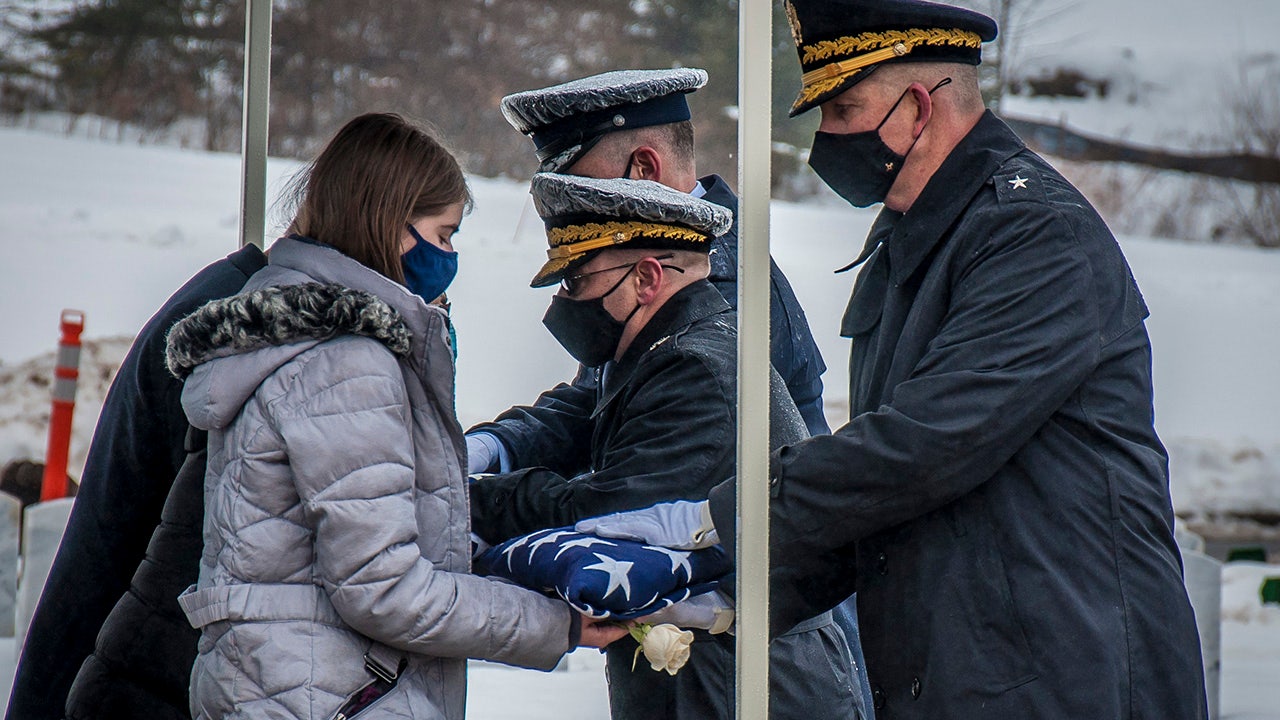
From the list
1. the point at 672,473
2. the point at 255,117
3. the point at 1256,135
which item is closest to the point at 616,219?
the point at 672,473

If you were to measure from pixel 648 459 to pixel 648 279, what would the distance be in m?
0.25

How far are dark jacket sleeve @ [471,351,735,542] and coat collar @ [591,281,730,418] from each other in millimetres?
19

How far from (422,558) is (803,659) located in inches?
22.4

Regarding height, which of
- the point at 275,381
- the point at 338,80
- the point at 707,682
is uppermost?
the point at 338,80

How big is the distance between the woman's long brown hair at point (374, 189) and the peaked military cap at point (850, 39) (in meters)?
0.51

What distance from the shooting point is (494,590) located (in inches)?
65.6

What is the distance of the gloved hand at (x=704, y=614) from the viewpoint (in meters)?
1.71

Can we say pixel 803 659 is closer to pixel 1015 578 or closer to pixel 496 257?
pixel 1015 578

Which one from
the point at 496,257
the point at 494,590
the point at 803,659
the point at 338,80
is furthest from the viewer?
the point at 338,80

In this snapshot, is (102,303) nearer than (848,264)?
No

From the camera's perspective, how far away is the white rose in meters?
1.71

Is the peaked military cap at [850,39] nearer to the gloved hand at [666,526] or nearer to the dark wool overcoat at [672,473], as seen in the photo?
the dark wool overcoat at [672,473]

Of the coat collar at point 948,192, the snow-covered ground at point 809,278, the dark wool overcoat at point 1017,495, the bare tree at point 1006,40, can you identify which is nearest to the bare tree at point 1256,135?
the snow-covered ground at point 809,278

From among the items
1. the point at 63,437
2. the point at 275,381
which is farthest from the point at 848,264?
the point at 63,437
